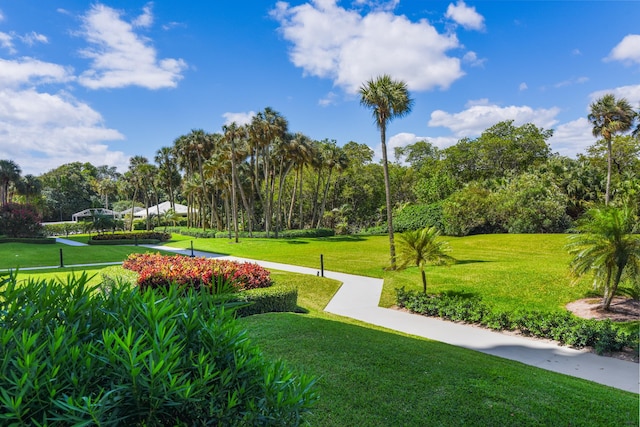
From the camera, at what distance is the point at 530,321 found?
27.7ft

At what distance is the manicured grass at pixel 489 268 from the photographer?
1137 centimetres

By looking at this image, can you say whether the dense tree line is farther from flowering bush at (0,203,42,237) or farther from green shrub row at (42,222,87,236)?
flowering bush at (0,203,42,237)

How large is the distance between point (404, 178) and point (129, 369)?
48.7m

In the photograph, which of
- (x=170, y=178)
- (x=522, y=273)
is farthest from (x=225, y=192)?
(x=522, y=273)

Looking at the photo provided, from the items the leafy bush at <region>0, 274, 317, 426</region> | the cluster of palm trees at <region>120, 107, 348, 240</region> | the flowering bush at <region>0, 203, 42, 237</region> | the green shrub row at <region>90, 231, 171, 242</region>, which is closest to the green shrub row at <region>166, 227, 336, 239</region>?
the cluster of palm trees at <region>120, 107, 348, 240</region>

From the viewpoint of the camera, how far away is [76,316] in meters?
2.21

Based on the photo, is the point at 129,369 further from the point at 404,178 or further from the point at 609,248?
the point at 404,178

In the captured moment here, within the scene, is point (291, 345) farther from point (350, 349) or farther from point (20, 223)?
point (20, 223)

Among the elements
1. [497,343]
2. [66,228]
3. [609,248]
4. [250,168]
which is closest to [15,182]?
[66,228]

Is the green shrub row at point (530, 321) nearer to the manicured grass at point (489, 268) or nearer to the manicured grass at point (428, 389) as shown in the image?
the manicured grass at point (489, 268)

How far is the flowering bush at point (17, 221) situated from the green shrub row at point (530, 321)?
32.3 metres

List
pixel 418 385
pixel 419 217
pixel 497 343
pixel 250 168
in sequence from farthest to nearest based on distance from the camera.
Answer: pixel 250 168, pixel 419 217, pixel 497 343, pixel 418 385

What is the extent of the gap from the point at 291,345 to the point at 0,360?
452cm

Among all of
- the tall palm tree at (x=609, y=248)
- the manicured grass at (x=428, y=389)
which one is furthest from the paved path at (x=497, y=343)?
the tall palm tree at (x=609, y=248)
